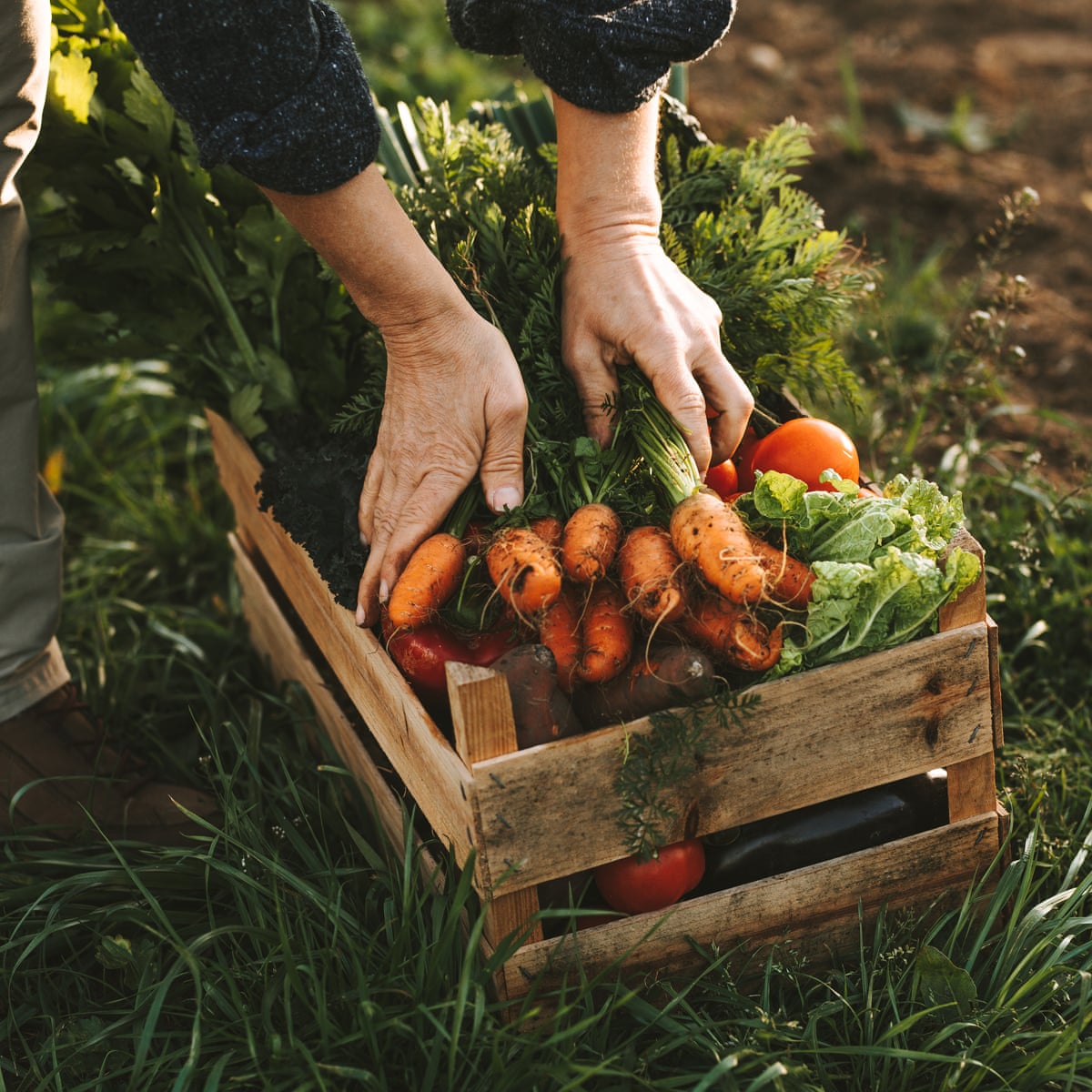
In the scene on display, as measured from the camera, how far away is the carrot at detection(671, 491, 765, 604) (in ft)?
5.27

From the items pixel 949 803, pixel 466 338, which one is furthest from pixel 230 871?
pixel 949 803

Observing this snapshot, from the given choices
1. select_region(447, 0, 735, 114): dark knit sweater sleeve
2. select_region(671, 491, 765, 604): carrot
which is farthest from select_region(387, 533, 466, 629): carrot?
select_region(447, 0, 735, 114): dark knit sweater sleeve

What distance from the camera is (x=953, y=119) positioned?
471 cm

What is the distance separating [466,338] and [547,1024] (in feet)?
3.56

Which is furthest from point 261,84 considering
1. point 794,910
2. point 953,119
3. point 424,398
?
point 953,119

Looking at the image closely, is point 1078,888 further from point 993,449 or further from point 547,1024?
point 993,449

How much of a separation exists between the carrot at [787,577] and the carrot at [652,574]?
0.13 metres

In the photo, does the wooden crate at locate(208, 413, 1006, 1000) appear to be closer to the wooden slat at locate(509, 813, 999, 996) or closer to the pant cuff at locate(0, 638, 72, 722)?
the wooden slat at locate(509, 813, 999, 996)

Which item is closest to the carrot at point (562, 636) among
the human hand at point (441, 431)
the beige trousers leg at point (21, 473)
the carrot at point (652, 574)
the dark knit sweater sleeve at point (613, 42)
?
the carrot at point (652, 574)

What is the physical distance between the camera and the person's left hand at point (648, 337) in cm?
185

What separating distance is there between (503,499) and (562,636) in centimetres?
26

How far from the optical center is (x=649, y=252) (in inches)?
77.7

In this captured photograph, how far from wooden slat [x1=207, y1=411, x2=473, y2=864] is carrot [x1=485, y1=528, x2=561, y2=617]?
0.22m

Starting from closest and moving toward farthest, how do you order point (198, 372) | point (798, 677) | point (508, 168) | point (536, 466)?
point (798, 677) < point (536, 466) < point (508, 168) < point (198, 372)
